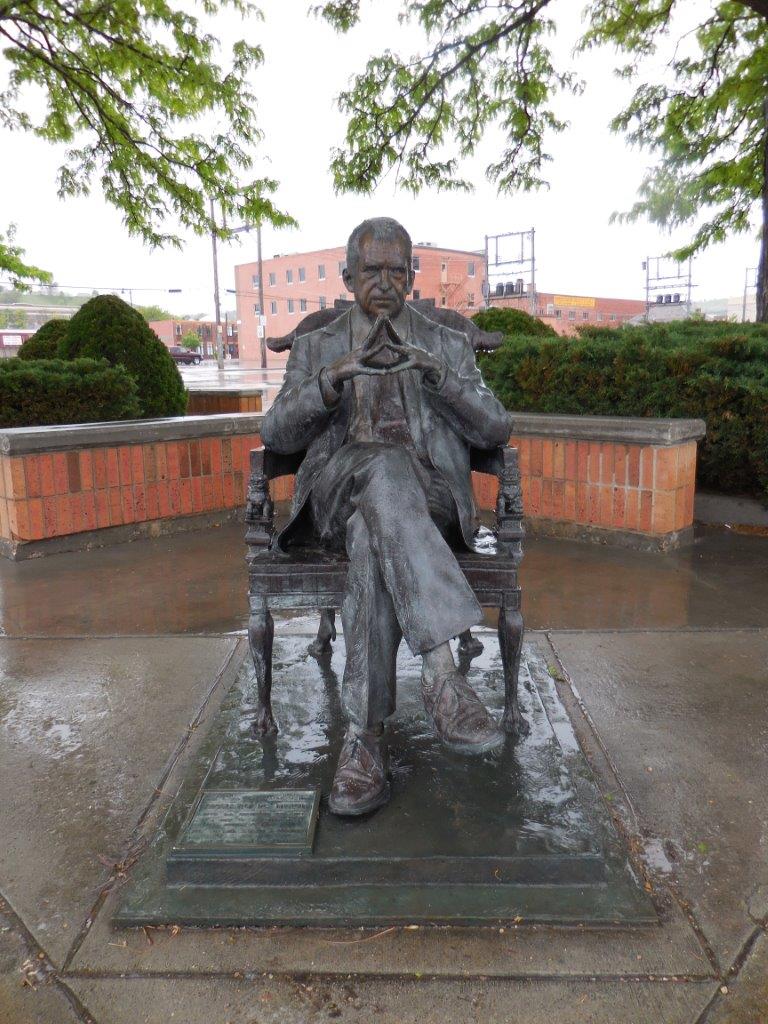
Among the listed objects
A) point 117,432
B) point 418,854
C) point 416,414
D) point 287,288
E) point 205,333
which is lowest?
point 418,854

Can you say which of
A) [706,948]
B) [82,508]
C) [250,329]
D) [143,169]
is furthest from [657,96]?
[250,329]

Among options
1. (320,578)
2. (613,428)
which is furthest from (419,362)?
(613,428)

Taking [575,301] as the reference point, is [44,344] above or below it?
below

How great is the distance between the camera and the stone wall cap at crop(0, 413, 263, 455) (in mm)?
5066

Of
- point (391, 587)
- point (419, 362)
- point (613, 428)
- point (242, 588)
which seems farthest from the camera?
point (613, 428)

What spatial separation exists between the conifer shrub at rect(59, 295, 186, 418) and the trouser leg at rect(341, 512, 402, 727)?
5093 millimetres

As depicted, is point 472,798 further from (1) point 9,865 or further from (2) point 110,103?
(2) point 110,103

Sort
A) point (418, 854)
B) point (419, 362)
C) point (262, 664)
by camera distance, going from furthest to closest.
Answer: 1. point (262, 664)
2. point (419, 362)
3. point (418, 854)

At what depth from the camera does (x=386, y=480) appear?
7.39 feet

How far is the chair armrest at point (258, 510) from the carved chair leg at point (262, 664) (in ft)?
0.75

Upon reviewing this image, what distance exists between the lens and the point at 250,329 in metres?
63.8

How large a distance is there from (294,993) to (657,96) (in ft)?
32.5

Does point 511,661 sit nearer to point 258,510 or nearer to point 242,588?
point 258,510

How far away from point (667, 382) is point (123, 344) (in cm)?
467
